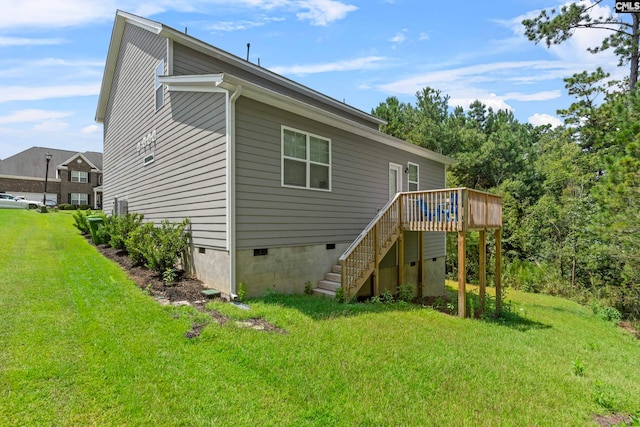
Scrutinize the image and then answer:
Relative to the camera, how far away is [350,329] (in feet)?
17.7

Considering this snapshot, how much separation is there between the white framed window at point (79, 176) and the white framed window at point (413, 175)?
35.8 metres

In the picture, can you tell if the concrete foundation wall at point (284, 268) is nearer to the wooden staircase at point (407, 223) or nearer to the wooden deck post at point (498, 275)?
the wooden staircase at point (407, 223)

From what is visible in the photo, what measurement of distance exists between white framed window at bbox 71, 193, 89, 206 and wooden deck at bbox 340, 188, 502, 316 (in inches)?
1434

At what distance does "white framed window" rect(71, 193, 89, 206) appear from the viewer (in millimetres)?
34031

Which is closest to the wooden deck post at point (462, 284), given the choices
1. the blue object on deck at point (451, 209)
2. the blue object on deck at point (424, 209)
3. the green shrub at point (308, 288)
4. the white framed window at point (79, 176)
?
the blue object on deck at point (451, 209)

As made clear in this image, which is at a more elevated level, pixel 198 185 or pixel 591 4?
pixel 591 4

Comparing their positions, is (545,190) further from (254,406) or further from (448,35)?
(254,406)

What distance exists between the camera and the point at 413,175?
12.3 m

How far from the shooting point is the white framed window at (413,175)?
1205cm

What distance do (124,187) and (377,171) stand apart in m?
9.51

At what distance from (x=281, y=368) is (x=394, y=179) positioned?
342 inches

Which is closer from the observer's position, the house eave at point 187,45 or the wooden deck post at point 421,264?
the house eave at point 187,45

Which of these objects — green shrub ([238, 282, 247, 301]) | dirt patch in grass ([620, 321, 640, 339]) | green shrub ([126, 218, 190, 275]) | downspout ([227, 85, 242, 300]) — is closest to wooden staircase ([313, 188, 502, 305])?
green shrub ([238, 282, 247, 301])

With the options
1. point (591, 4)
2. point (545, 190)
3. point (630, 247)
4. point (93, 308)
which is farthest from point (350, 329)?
point (545, 190)
